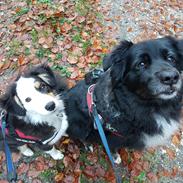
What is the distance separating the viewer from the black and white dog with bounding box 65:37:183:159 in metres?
2.70

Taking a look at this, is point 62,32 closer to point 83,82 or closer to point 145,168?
point 83,82

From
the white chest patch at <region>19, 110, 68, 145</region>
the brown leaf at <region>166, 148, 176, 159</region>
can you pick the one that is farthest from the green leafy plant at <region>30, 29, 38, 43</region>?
the brown leaf at <region>166, 148, 176, 159</region>

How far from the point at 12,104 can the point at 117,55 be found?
127 cm

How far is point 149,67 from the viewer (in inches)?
108

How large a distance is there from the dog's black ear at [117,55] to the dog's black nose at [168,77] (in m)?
0.50

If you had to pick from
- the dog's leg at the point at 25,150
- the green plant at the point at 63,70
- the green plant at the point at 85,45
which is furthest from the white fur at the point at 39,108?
the green plant at the point at 85,45

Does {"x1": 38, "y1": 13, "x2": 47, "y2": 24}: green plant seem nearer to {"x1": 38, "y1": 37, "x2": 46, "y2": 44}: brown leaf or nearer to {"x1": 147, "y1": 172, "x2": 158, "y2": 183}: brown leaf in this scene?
{"x1": 38, "y1": 37, "x2": 46, "y2": 44}: brown leaf

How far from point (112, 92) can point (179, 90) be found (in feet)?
2.32

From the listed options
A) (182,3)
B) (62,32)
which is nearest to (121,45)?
(62,32)

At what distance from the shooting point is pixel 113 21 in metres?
5.94

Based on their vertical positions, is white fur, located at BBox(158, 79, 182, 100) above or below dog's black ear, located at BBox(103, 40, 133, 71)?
below

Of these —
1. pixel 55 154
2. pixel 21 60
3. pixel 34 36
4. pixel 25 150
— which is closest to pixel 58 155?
pixel 55 154

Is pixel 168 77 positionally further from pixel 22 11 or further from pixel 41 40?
pixel 22 11

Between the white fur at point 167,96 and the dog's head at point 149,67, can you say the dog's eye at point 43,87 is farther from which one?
the white fur at point 167,96
